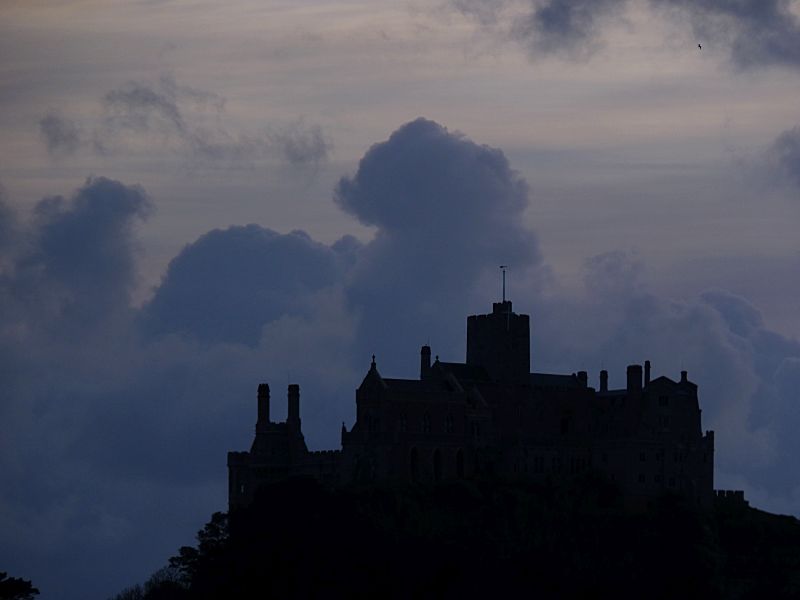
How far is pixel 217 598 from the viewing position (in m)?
198

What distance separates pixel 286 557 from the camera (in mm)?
199250

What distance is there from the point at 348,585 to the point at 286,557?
621 cm

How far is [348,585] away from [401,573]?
4.87 m

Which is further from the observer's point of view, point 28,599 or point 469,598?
point 469,598

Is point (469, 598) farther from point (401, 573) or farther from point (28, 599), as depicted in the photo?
point (28, 599)

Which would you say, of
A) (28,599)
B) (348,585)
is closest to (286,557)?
(348,585)

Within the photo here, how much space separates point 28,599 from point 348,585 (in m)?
25.8

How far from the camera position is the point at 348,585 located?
195875 millimetres

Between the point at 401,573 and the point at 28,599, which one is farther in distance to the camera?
the point at 401,573

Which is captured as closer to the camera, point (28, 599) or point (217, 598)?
point (28, 599)

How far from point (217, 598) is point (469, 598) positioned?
1954 centimetres

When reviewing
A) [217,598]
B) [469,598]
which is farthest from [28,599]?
[469,598]

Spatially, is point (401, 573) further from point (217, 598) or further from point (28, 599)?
point (28, 599)

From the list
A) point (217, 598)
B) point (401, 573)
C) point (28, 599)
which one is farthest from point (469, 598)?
point (28, 599)
